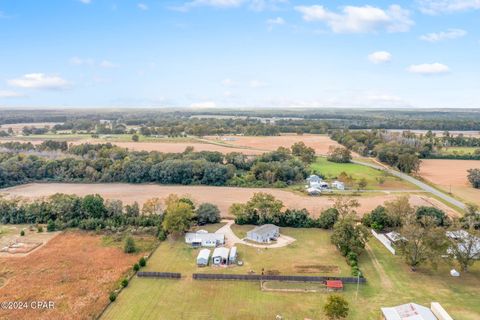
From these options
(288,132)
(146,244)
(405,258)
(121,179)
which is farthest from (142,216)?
(288,132)

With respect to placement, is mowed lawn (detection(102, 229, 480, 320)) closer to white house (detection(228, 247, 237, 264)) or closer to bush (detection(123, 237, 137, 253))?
white house (detection(228, 247, 237, 264))

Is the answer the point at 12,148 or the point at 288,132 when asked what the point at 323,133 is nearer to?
the point at 288,132

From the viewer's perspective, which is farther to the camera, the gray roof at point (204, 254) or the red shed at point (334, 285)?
the gray roof at point (204, 254)

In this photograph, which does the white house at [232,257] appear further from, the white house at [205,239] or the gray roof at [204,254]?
the white house at [205,239]

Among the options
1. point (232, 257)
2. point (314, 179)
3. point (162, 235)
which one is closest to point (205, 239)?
point (162, 235)

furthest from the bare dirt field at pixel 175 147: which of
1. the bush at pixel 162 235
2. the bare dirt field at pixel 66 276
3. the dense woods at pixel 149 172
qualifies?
the bare dirt field at pixel 66 276

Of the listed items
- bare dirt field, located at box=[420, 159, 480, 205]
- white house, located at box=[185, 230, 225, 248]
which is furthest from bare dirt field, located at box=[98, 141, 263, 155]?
white house, located at box=[185, 230, 225, 248]
